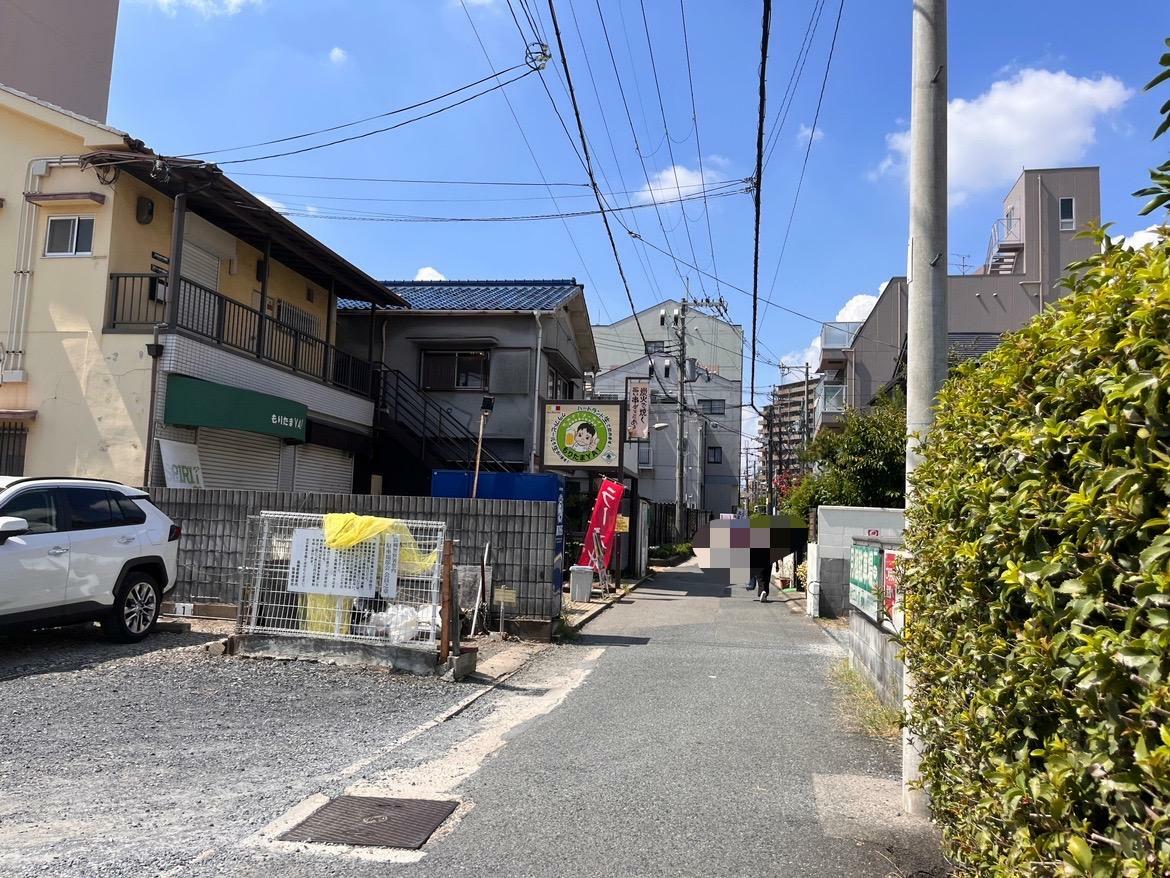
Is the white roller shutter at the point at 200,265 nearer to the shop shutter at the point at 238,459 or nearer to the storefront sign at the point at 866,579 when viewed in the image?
the shop shutter at the point at 238,459

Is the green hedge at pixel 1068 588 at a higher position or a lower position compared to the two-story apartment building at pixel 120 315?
lower

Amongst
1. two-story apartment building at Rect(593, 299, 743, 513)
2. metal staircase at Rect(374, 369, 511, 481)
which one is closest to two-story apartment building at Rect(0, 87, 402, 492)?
metal staircase at Rect(374, 369, 511, 481)

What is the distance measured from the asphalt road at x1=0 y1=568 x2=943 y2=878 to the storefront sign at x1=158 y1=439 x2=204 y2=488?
5772 mm

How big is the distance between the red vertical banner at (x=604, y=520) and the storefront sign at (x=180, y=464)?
8.37 metres

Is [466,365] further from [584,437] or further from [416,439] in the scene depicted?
[584,437]

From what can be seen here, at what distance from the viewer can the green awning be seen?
45.7 ft

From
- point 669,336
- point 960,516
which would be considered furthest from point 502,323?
point 669,336

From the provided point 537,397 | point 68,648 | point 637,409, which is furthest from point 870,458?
point 68,648

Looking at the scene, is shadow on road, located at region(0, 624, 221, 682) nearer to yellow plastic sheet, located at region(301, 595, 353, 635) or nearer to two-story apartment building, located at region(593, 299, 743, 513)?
yellow plastic sheet, located at region(301, 595, 353, 635)

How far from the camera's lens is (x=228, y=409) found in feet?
48.6

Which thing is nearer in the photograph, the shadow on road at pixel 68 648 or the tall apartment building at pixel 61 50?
the shadow on road at pixel 68 648

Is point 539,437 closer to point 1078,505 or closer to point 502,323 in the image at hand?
point 502,323

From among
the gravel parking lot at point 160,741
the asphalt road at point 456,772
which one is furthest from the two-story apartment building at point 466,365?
the asphalt road at point 456,772

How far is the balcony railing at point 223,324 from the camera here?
579 inches
